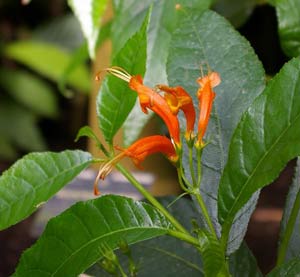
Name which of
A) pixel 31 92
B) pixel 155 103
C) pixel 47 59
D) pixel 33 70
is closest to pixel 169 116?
pixel 155 103

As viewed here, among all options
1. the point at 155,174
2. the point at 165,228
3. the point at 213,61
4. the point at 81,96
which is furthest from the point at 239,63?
the point at 81,96

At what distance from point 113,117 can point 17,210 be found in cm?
9

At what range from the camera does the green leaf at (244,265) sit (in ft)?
1.78

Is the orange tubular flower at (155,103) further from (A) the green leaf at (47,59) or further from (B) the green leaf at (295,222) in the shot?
(A) the green leaf at (47,59)

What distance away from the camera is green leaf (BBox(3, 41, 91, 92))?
115 inches

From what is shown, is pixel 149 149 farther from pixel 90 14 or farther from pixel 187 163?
pixel 90 14

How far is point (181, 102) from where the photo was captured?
1.54ft

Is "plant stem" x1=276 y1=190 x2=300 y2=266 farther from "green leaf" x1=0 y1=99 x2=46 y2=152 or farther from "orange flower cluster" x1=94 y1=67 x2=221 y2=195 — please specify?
"green leaf" x1=0 y1=99 x2=46 y2=152

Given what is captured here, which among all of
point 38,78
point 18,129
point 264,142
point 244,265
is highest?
point 264,142

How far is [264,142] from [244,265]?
0.14 meters

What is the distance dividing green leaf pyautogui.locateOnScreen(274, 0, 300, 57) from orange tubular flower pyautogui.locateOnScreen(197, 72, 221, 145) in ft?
0.41

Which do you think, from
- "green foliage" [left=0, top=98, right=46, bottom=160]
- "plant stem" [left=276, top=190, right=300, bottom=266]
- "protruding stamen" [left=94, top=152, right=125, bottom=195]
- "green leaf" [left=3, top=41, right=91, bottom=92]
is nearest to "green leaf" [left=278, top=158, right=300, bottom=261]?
"plant stem" [left=276, top=190, right=300, bottom=266]

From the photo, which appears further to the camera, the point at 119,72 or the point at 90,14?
the point at 90,14

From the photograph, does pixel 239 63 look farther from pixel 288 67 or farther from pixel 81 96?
pixel 81 96
